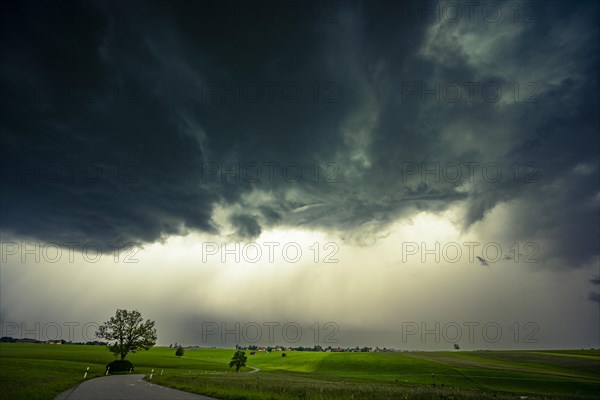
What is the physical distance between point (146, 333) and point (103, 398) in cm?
6384

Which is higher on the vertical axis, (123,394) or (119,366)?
(123,394)

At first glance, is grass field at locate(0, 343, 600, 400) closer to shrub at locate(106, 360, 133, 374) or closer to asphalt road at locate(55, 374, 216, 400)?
asphalt road at locate(55, 374, 216, 400)

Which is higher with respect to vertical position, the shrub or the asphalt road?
the asphalt road

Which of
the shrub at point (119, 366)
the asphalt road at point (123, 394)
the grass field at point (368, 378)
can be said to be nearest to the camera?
the asphalt road at point (123, 394)

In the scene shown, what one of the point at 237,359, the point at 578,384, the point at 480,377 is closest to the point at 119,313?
the point at 237,359

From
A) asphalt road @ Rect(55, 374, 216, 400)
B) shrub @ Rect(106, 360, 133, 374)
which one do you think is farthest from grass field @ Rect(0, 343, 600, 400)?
shrub @ Rect(106, 360, 133, 374)

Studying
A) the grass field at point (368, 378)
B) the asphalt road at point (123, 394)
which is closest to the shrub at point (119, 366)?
the grass field at point (368, 378)

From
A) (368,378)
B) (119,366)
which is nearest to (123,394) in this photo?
(119,366)

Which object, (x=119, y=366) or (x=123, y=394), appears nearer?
(x=123, y=394)

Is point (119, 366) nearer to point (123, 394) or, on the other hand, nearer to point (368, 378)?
point (368, 378)

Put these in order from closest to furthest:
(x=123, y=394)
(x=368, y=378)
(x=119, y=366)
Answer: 1. (x=123, y=394)
2. (x=119, y=366)
3. (x=368, y=378)

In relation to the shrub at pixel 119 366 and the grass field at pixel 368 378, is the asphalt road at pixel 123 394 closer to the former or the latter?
the grass field at pixel 368 378

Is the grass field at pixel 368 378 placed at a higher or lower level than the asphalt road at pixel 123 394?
lower

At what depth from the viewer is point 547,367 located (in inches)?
3063
